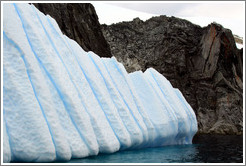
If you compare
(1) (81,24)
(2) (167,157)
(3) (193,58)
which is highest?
(1) (81,24)

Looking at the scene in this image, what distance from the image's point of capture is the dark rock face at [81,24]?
20808 mm

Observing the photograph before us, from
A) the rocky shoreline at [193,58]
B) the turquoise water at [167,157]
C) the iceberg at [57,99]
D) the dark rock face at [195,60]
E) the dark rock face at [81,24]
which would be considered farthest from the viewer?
the dark rock face at [195,60]

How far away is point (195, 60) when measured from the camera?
3177 centimetres

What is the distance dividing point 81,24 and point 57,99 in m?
16.5

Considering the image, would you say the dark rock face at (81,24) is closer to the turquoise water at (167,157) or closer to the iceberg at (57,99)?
the iceberg at (57,99)

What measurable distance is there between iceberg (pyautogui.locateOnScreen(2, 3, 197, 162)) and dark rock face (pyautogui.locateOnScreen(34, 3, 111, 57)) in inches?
419

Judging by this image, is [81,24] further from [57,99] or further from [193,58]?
[57,99]

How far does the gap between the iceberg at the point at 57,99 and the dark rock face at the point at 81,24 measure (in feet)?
34.9

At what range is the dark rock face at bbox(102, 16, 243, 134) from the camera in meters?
29.1

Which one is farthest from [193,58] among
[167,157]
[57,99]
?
[57,99]

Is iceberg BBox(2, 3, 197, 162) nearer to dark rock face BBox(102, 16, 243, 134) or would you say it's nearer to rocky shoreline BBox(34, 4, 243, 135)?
rocky shoreline BBox(34, 4, 243, 135)

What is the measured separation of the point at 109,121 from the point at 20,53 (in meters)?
3.19

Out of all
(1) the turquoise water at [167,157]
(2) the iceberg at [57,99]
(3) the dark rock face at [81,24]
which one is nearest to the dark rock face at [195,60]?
(3) the dark rock face at [81,24]

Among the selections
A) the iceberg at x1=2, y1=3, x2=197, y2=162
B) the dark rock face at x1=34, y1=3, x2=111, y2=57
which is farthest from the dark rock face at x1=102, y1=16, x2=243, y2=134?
the iceberg at x1=2, y1=3, x2=197, y2=162
